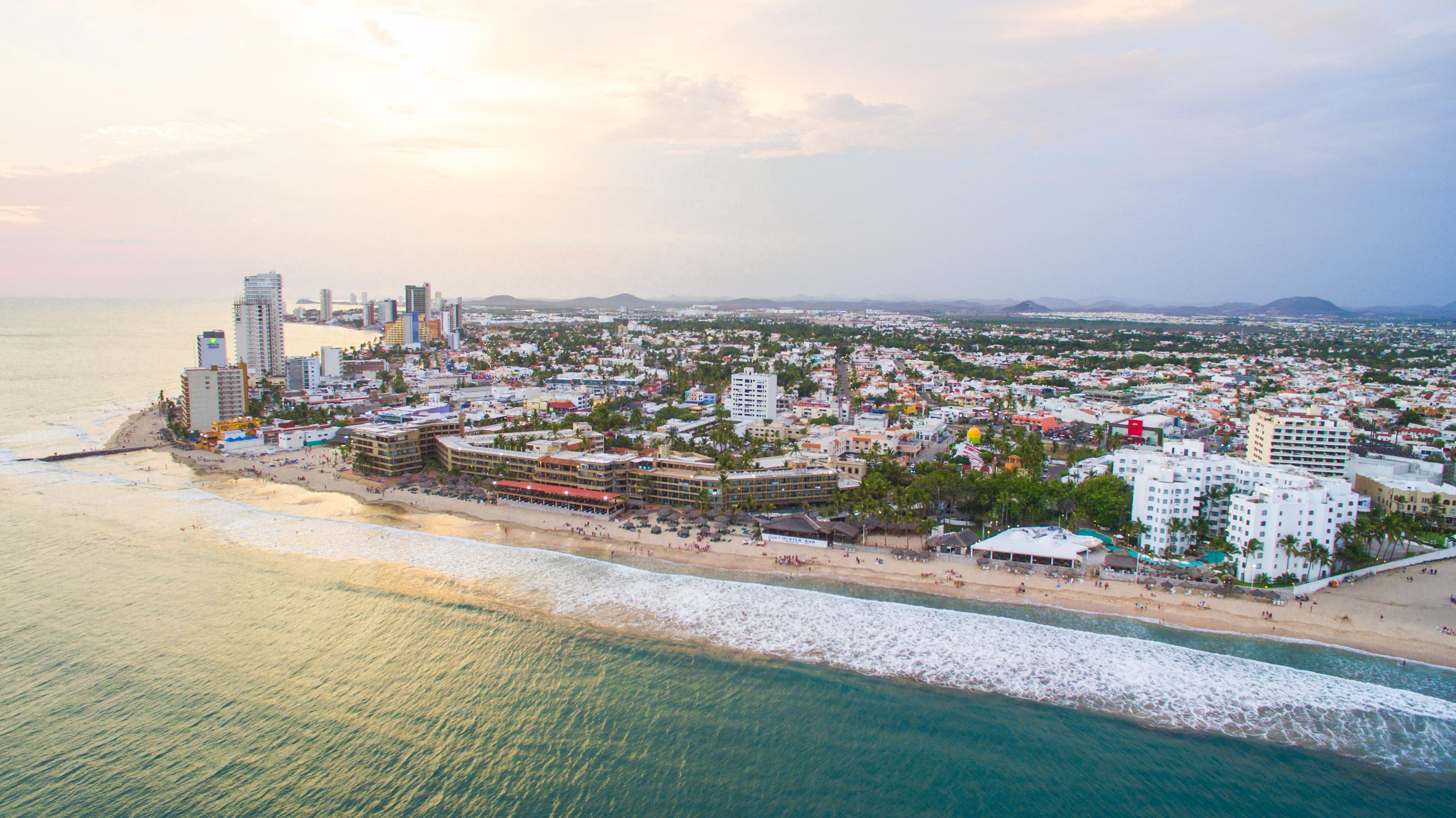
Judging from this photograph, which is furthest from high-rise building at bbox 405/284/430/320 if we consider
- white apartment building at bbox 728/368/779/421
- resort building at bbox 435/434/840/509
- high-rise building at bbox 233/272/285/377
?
resort building at bbox 435/434/840/509

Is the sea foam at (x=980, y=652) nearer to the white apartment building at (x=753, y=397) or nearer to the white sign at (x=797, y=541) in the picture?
the white sign at (x=797, y=541)

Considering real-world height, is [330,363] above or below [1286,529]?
above

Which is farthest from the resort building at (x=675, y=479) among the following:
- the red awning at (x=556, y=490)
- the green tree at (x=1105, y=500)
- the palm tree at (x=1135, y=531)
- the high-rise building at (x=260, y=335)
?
the high-rise building at (x=260, y=335)

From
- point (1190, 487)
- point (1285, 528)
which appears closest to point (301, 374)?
point (1190, 487)

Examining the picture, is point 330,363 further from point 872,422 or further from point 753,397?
point 872,422

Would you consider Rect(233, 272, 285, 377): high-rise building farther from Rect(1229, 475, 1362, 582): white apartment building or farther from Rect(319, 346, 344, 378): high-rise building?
Rect(1229, 475, 1362, 582): white apartment building

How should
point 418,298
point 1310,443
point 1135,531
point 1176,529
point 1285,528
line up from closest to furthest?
1. point 1285,528
2. point 1176,529
3. point 1135,531
4. point 1310,443
5. point 418,298
